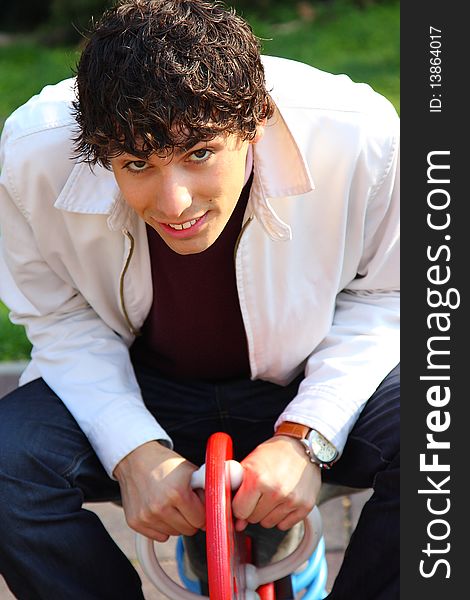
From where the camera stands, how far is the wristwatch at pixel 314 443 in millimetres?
2281

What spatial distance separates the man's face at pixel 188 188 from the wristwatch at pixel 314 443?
1.40ft

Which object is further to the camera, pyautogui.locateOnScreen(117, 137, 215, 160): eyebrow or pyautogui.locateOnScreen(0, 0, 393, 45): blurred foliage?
pyautogui.locateOnScreen(0, 0, 393, 45): blurred foliage

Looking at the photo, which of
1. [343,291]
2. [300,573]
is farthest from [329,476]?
[343,291]

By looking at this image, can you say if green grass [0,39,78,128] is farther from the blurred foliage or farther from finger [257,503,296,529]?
finger [257,503,296,529]

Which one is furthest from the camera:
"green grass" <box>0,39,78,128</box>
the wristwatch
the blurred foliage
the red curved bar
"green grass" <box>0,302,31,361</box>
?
the blurred foliage

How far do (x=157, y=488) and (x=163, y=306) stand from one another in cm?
47

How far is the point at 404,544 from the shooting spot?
2156mm

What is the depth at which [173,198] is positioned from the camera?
2076 millimetres

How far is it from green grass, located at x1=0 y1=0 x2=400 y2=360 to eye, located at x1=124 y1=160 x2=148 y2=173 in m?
4.01

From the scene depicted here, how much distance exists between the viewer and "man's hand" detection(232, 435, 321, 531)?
2170mm

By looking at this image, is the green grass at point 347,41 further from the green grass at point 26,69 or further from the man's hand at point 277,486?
the man's hand at point 277,486

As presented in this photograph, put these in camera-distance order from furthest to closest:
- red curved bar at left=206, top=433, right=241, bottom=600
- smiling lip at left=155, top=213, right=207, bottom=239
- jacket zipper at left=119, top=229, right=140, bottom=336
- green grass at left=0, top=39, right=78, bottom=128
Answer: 1. green grass at left=0, top=39, right=78, bottom=128
2. jacket zipper at left=119, top=229, right=140, bottom=336
3. smiling lip at left=155, top=213, right=207, bottom=239
4. red curved bar at left=206, top=433, right=241, bottom=600

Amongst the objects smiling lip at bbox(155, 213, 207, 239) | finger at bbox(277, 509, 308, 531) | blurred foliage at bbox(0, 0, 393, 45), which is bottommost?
finger at bbox(277, 509, 308, 531)

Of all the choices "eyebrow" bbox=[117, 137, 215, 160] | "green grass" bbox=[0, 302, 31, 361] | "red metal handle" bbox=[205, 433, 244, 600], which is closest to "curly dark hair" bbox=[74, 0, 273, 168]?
"eyebrow" bbox=[117, 137, 215, 160]
